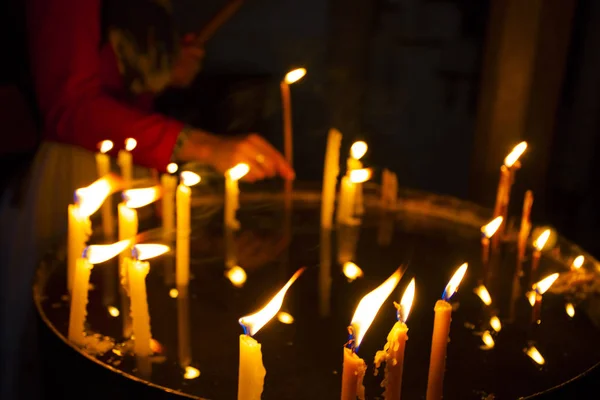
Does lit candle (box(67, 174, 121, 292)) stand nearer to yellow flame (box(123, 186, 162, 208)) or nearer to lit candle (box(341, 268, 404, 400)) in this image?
yellow flame (box(123, 186, 162, 208))

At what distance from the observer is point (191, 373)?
91 cm

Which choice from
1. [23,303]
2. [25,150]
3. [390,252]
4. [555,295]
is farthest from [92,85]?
[555,295]

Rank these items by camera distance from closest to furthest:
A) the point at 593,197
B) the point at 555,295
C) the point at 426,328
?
the point at 426,328, the point at 555,295, the point at 593,197

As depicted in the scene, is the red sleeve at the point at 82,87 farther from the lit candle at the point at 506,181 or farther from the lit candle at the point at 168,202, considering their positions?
the lit candle at the point at 506,181

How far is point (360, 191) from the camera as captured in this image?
1.55 meters

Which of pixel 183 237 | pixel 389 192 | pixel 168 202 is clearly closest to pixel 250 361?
pixel 183 237

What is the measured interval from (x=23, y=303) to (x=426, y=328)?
0.98 m

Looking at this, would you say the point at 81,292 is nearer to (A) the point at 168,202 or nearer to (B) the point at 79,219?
(B) the point at 79,219

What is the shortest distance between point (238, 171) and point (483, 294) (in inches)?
19.0

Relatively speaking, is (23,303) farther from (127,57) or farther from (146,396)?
(146,396)

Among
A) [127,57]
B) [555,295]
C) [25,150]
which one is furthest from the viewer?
[25,150]

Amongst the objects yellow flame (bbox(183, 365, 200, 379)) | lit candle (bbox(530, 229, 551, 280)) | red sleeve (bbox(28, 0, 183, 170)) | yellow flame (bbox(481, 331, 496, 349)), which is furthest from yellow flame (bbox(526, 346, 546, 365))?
red sleeve (bbox(28, 0, 183, 170))

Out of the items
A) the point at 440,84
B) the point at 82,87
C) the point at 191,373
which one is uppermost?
the point at 440,84

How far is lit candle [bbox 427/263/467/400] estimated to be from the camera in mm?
766
